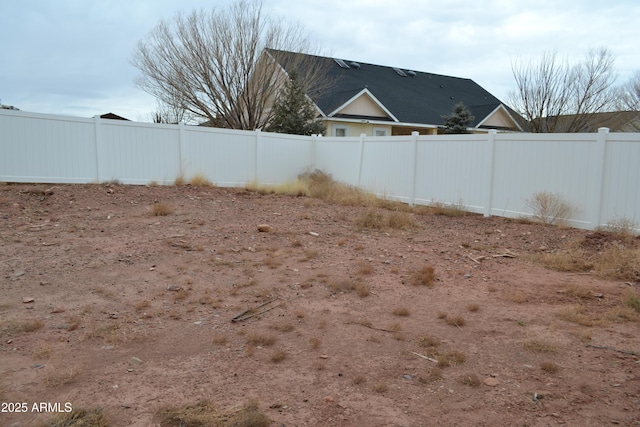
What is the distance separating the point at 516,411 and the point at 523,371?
60 cm

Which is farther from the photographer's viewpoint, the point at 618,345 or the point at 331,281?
the point at 331,281

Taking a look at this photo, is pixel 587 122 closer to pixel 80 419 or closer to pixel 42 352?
pixel 42 352

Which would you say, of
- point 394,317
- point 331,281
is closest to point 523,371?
point 394,317

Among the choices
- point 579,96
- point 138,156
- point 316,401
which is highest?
point 579,96

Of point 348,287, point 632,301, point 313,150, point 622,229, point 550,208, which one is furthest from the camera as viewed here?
point 313,150

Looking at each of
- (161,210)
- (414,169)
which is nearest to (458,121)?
(414,169)

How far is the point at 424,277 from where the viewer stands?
18.8 ft

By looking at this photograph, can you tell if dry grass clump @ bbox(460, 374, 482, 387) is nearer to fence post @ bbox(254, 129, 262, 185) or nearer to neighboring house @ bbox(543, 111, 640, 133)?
fence post @ bbox(254, 129, 262, 185)

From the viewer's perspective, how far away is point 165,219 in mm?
8812

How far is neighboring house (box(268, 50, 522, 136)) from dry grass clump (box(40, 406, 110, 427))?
17635 millimetres

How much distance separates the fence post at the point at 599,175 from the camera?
7977mm

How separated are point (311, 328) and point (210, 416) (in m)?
1.61

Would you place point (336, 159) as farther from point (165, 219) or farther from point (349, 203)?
point (165, 219)

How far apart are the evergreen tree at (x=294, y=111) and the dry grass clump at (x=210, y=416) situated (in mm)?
15994
